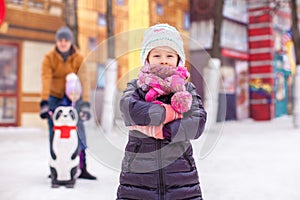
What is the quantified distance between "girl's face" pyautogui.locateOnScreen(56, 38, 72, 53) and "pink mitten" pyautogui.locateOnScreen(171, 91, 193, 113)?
2.34 meters

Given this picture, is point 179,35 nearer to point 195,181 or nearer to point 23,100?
point 195,181

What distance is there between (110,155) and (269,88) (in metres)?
12.4

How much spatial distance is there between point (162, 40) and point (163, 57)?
0.07 m

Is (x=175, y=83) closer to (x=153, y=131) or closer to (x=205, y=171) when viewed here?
(x=153, y=131)

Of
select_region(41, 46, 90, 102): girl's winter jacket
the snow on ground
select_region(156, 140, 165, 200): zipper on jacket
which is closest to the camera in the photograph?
select_region(156, 140, 165, 200): zipper on jacket

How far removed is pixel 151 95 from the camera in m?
1.36

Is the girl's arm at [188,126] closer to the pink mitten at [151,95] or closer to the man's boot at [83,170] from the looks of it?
the pink mitten at [151,95]

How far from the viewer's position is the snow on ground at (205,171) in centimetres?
170

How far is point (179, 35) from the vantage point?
58.3 inches

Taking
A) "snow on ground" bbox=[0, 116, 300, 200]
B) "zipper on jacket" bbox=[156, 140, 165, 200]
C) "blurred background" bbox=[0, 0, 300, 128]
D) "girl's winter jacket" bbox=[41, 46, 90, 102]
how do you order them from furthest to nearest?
"blurred background" bbox=[0, 0, 300, 128] → "girl's winter jacket" bbox=[41, 46, 90, 102] → "snow on ground" bbox=[0, 116, 300, 200] → "zipper on jacket" bbox=[156, 140, 165, 200]

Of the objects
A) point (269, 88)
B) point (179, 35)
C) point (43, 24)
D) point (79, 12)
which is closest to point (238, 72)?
point (269, 88)

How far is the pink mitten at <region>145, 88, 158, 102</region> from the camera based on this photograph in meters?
1.36

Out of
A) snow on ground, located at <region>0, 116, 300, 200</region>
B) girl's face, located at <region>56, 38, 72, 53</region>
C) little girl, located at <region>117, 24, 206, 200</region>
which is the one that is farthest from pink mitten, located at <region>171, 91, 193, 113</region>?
girl's face, located at <region>56, 38, 72, 53</region>

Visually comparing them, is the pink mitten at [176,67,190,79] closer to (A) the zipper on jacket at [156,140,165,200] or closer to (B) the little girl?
(B) the little girl
